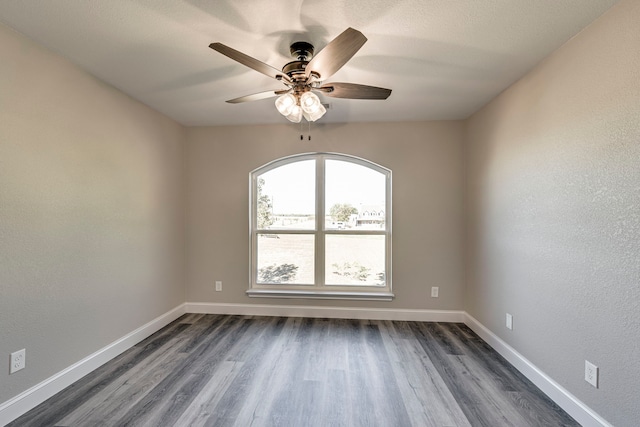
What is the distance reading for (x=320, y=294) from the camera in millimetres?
3418

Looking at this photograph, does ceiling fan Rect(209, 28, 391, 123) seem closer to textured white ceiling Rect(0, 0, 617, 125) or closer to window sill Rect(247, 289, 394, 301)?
textured white ceiling Rect(0, 0, 617, 125)

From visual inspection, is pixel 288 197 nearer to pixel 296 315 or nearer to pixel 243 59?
pixel 296 315

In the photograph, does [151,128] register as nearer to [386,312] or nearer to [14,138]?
[14,138]

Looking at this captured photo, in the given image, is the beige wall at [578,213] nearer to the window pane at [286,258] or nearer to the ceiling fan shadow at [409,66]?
the ceiling fan shadow at [409,66]

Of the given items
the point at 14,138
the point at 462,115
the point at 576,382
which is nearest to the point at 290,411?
the point at 576,382

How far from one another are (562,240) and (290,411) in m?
2.12

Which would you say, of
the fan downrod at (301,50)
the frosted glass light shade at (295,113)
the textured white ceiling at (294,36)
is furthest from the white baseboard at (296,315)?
the fan downrod at (301,50)

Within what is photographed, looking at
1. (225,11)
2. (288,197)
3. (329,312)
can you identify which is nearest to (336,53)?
(225,11)

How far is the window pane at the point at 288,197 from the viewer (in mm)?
3578

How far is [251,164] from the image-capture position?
3.53 m

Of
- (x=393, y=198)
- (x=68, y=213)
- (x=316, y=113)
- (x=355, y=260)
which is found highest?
(x=316, y=113)

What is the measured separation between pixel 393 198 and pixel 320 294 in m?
1.49

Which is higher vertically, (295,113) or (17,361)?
(295,113)

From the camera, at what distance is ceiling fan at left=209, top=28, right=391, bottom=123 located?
147cm
